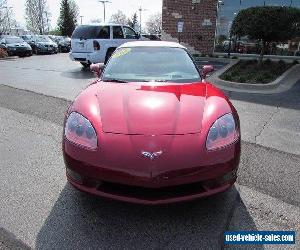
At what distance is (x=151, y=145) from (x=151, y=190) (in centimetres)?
37

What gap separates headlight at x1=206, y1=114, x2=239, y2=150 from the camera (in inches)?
109

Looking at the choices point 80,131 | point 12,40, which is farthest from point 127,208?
point 12,40

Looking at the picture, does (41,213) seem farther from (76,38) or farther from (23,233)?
(76,38)

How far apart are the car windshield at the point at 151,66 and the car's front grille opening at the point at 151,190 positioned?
1603 millimetres

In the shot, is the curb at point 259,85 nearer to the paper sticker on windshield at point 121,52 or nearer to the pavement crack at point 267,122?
the pavement crack at point 267,122

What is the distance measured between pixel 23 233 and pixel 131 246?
→ 958 mm

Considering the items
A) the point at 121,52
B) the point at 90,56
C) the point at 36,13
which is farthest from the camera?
the point at 36,13

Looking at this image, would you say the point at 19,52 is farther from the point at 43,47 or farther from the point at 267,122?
the point at 267,122

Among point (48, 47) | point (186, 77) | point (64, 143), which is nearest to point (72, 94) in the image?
point (186, 77)

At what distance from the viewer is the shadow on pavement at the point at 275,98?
7.79 metres

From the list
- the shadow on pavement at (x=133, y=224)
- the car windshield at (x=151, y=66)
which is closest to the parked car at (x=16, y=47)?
the car windshield at (x=151, y=66)

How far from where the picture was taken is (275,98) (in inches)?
332

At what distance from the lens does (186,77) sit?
412 cm

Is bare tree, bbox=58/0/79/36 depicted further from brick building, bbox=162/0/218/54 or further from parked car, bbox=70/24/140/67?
parked car, bbox=70/24/140/67
